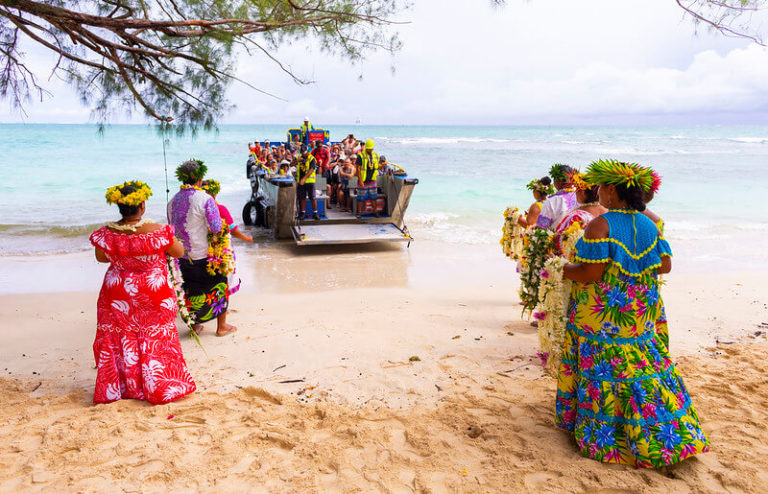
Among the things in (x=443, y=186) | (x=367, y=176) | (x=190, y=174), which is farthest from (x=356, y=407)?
(x=443, y=186)

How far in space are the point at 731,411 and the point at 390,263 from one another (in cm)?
638

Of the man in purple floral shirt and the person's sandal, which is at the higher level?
the man in purple floral shirt

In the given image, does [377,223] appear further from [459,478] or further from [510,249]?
[459,478]

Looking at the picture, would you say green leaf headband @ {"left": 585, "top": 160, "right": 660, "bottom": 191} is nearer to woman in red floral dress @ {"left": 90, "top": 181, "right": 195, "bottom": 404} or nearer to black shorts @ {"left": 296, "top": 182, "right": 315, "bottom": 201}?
woman in red floral dress @ {"left": 90, "top": 181, "right": 195, "bottom": 404}

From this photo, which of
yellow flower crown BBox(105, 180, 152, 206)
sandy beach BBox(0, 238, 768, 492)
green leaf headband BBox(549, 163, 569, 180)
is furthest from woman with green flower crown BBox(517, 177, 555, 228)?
yellow flower crown BBox(105, 180, 152, 206)

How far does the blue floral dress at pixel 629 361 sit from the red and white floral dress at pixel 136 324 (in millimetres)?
2712

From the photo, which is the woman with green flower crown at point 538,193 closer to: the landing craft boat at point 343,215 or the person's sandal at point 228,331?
the person's sandal at point 228,331

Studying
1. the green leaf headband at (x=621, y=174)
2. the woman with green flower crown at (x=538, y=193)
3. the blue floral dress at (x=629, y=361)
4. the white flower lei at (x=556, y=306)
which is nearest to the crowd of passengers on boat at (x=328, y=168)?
the woman with green flower crown at (x=538, y=193)

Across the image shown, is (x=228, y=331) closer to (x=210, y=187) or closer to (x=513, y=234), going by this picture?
(x=210, y=187)

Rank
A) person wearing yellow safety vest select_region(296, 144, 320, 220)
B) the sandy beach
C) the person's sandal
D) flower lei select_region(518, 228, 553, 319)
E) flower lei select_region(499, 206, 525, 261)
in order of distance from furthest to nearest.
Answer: person wearing yellow safety vest select_region(296, 144, 320, 220)
flower lei select_region(499, 206, 525, 261)
the person's sandal
flower lei select_region(518, 228, 553, 319)
the sandy beach

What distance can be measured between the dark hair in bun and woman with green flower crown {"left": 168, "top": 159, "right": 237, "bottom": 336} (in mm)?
3405

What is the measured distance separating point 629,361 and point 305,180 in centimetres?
801

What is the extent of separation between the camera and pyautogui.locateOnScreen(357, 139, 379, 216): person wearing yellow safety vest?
10.5 m

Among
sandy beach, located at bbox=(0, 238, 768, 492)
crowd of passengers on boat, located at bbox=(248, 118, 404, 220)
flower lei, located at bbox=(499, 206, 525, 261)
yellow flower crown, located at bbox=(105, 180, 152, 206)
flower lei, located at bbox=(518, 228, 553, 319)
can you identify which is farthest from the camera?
crowd of passengers on boat, located at bbox=(248, 118, 404, 220)
